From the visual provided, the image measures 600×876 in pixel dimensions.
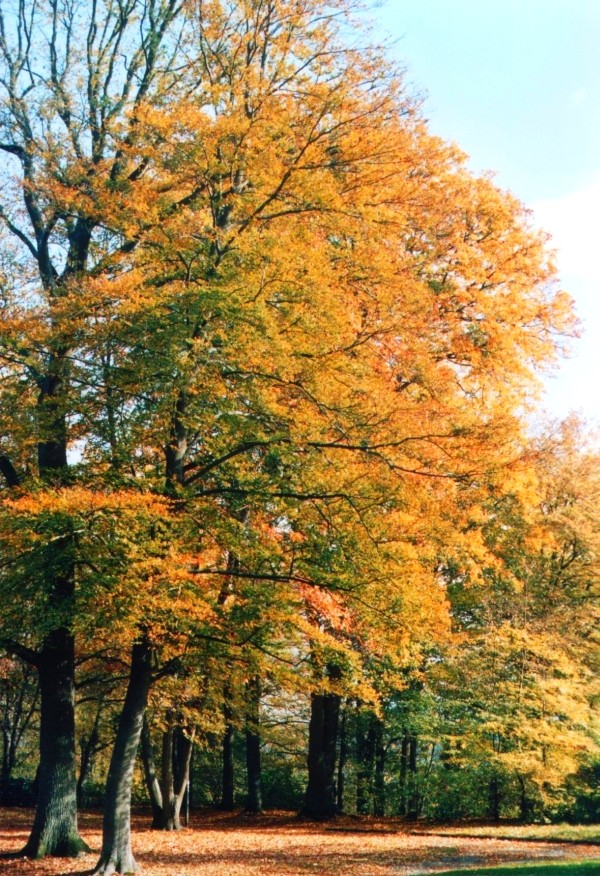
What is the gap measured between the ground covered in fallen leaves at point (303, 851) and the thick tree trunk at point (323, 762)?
0.66m

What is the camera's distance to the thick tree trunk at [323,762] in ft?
67.9

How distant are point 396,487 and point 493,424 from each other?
2.04m

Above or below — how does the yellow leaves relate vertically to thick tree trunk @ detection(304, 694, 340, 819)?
above

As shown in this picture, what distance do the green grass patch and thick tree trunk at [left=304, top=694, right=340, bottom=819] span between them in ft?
32.2

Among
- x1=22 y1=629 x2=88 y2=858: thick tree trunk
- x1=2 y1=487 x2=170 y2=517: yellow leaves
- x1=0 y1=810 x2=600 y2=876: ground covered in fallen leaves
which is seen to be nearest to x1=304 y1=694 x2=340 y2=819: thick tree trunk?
x1=0 y1=810 x2=600 y2=876: ground covered in fallen leaves

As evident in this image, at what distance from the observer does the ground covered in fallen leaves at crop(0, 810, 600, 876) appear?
39.9 ft

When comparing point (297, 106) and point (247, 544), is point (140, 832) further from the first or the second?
point (297, 106)

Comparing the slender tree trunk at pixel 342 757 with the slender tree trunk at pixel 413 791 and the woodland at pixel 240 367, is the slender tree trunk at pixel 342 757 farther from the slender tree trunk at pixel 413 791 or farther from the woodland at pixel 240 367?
the woodland at pixel 240 367

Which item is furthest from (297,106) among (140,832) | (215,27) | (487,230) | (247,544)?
(140,832)

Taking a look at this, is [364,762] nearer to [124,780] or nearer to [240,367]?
[124,780]

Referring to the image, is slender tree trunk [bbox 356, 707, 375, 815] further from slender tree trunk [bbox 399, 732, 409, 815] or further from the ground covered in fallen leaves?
the ground covered in fallen leaves

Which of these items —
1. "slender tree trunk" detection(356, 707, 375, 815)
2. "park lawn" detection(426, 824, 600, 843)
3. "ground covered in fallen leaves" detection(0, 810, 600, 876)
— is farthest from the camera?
"slender tree trunk" detection(356, 707, 375, 815)

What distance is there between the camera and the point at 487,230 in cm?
1605

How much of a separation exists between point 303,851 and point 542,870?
564 centimetres
